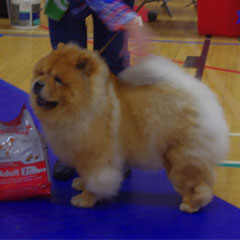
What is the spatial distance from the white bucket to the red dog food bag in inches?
141

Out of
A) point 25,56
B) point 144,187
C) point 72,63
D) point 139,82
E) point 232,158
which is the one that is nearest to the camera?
point 72,63

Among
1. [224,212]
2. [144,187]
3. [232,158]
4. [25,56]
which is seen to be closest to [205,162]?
[224,212]

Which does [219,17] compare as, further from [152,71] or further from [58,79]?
[58,79]

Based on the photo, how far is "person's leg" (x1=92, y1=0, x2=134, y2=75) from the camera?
2.00 metres

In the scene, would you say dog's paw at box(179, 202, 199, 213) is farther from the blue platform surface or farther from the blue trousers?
the blue trousers

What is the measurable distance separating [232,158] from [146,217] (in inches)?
30.8

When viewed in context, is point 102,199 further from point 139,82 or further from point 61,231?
point 139,82

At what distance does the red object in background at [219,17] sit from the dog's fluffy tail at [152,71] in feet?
11.4

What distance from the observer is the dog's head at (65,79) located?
63.3 inches

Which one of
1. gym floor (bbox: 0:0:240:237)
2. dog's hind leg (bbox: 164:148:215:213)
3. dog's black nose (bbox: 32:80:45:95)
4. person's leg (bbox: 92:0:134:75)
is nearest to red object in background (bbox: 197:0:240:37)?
gym floor (bbox: 0:0:240:237)

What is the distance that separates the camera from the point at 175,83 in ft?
5.67

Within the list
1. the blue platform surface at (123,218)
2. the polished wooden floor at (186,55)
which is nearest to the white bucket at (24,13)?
the polished wooden floor at (186,55)

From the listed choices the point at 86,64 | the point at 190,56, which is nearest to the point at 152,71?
the point at 86,64

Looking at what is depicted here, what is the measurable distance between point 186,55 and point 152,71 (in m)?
2.62
